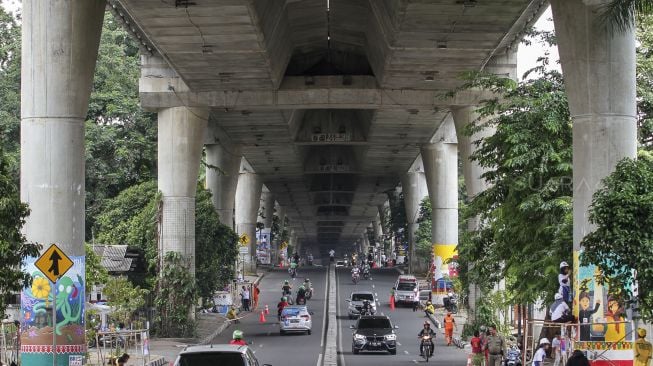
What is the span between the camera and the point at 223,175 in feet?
251

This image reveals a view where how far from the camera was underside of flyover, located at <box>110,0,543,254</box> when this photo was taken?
39625mm

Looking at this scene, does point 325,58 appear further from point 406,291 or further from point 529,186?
point 529,186

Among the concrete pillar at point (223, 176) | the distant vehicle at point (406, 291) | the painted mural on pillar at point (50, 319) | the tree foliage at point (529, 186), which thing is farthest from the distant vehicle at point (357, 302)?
the painted mural on pillar at point (50, 319)

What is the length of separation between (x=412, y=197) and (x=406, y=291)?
31136 millimetres

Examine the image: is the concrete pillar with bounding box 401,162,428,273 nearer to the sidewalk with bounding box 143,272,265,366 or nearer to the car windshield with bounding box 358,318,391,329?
the sidewalk with bounding box 143,272,265,366

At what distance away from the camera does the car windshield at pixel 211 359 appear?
2109 cm

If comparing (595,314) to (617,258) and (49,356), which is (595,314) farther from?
(49,356)

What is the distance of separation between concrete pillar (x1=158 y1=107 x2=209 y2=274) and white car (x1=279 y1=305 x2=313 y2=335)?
4.98 m

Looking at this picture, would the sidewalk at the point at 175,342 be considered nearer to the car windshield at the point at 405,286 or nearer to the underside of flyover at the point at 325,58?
the underside of flyover at the point at 325,58

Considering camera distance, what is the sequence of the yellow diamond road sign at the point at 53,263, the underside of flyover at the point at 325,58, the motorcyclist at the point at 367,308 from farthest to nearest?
1. the motorcyclist at the point at 367,308
2. the underside of flyover at the point at 325,58
3. the yellow diamond road sign at the point at 53,263

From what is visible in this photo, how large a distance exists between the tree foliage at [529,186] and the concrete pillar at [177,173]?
896 inches

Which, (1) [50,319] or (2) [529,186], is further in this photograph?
(2) [529,186]

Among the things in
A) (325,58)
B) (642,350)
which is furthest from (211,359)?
(325,58)

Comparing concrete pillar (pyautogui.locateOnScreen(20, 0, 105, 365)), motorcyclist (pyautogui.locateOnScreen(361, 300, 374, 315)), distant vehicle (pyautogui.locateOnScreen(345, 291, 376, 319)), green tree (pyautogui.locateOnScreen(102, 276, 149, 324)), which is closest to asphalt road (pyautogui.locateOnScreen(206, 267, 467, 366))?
distant vehicle (pyautogui.locateOnScreen(345, 291, 376, 319))
